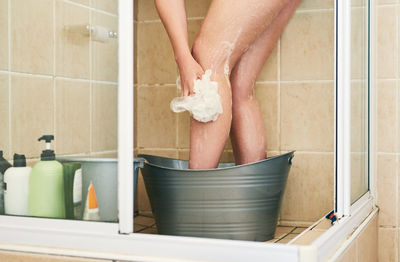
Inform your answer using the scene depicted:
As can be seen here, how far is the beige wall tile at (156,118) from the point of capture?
1.84 m

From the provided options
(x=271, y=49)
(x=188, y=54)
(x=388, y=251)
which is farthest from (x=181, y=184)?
(x=388, y=251)

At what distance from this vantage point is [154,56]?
1857 millimetres

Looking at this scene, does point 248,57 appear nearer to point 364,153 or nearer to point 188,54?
point 188,54

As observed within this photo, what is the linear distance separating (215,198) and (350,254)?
0.35 m

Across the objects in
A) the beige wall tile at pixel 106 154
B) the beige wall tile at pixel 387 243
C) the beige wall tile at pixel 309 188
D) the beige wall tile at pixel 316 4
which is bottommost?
the beige wall tile at pixel 387 243

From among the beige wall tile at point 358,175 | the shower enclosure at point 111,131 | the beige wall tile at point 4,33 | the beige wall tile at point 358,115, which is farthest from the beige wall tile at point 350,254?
the beige wall tile at point 4,33

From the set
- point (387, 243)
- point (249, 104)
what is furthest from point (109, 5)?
point (387, 243)

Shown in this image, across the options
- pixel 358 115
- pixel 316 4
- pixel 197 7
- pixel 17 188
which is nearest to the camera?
pixel 17 188

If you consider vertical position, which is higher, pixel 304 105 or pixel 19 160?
pixel 304 105

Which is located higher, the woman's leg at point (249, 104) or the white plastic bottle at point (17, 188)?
the woman's leg at point (249, 104)

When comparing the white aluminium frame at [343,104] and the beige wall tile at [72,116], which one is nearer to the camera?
the beige wall tile at [72,116]

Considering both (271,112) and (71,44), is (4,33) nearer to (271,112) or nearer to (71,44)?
(71,44)

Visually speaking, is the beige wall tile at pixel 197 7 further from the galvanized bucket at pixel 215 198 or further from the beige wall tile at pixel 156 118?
the galvanized bucket at pixel 215 198

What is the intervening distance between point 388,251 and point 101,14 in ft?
3.94
